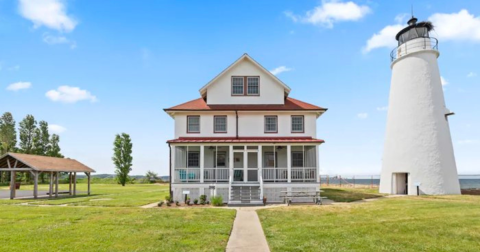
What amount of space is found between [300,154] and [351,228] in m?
12.4

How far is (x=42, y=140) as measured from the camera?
63.9 metres

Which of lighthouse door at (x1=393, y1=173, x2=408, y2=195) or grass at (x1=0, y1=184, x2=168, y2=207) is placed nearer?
grass at (x1=0, y1=184, x2=168, y2=207)

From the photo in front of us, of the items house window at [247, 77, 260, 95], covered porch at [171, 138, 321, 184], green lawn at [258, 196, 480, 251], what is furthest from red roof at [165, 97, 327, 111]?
green lawn at [258, 196, 480, 251]

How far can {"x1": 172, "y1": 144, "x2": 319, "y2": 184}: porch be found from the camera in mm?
20266

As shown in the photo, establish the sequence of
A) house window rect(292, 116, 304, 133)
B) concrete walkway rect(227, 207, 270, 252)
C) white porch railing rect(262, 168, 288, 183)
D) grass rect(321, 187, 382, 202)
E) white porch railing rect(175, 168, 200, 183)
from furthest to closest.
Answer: house window rect(292, 116, 304, 133) → grass rect(321, 187, 382, 202) → white porch railing rect(262, 168, 288, 183) → white porch railing rect(175, 168, 200, 183) → concrete walkway rect(227, 207, 270, 252)

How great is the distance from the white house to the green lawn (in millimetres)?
7210

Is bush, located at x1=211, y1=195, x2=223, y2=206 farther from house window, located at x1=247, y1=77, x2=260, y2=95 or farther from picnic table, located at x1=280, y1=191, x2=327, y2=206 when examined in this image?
house window, located at x1=247, y1=77, x2=260, y2=95

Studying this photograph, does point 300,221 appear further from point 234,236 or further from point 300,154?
point 300,154

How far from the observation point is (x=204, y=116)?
74.7 ft

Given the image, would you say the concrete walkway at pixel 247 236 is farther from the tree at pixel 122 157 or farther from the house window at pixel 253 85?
the tree at pixel 122 157

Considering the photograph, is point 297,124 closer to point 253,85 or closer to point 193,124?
point 253,85

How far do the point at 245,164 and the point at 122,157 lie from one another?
3986cm

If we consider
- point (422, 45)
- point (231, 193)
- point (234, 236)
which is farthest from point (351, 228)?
point (422, 45)

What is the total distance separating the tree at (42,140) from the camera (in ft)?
205
